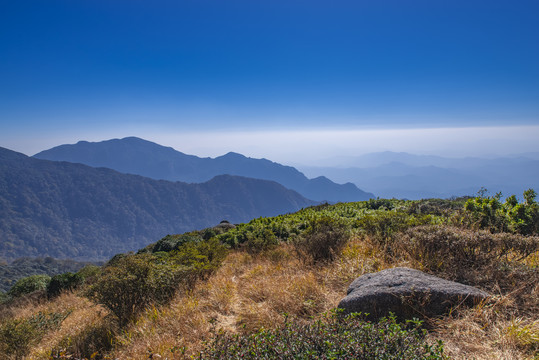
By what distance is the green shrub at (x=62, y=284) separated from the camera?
43.9 ft

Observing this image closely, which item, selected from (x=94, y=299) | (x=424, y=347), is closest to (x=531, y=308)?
(x=424, y=347)

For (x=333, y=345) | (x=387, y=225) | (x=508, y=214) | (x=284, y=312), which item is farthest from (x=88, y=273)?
(x=508, y=214)

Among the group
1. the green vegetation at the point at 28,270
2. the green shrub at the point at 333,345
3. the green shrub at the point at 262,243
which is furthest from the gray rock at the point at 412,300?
the green vegetation at the point at 28,270

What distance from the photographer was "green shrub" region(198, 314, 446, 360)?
2.29 metres

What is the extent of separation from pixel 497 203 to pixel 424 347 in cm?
772

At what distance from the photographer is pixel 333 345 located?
238cm

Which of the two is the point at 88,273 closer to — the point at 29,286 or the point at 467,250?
the point at 29,286

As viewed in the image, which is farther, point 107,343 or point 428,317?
point 107,343

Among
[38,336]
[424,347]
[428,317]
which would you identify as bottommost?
[38,336]

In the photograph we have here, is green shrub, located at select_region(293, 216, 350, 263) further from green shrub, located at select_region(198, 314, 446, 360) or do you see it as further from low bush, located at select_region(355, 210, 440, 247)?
green shrub, located at select_region(198, 314, 446, 360)

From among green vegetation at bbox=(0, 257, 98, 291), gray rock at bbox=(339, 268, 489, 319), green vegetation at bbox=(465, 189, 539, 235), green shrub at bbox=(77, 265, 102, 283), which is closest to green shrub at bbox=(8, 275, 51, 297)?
green shrub at bbox=(77, 265, 102, 283)

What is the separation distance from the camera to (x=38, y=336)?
5.79 meters

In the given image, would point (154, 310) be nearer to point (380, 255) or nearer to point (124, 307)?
point (124, 307)

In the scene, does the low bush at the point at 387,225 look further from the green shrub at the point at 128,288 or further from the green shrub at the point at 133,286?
the green shrub at the point at 128,288
